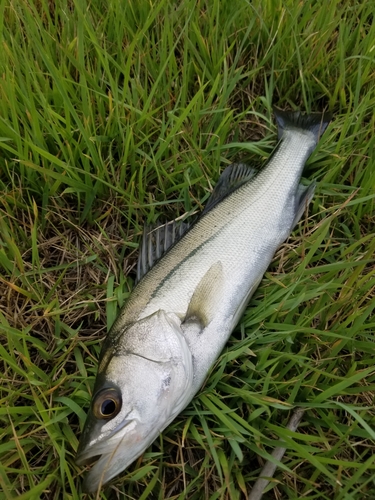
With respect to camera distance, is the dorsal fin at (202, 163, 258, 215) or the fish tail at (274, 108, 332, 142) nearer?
the dorsal fin at (202, 163, 258, 215)

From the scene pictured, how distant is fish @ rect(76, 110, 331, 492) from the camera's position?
1676mm

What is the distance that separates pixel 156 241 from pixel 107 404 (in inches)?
34.8

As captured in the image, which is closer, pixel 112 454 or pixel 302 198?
pixel 112 454

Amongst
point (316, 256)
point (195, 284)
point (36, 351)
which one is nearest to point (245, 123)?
point (316, 256)

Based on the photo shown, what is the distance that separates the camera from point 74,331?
6.82 ft

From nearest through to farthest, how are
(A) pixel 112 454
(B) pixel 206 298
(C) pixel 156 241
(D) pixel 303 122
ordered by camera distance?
(A) pixel 112 454 < (B) pixel 206 298 < (C) pixel 156 241 < (D) pixel 303 122

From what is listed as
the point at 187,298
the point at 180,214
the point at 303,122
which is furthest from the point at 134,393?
the point at 303,122

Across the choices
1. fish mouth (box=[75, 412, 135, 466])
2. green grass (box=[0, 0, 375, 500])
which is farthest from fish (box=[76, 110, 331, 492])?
green grass (box=[0, 0, 375, 500])

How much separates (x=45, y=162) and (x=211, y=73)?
1179 millimetres

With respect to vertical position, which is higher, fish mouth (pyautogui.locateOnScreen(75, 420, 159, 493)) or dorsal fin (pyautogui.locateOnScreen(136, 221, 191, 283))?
dorsal fin (pyautogui.locateOnScreen(136, 221, 191, 283))

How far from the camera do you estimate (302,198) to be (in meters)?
2.41

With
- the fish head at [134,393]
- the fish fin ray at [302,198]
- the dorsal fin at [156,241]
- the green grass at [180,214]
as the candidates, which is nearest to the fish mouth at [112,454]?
the fish head at [134,393]

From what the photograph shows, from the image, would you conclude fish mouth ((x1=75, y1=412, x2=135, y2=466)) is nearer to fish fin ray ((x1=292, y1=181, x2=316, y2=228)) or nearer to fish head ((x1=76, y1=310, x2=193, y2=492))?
fish head ((x1=76, y1=310, x2=193, y2=492))

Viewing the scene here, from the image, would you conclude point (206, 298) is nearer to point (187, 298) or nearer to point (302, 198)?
point (187, 298)
